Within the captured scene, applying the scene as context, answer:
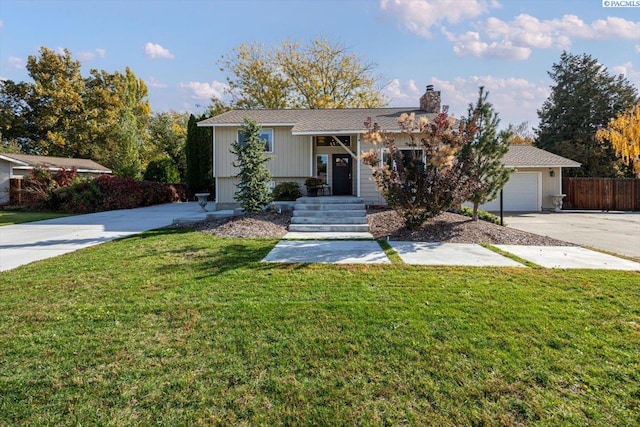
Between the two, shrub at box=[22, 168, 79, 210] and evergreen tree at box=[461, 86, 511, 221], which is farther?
shrub at box=[22, 168, 79, 210]

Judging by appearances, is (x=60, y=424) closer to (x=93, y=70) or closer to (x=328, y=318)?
(x=328, y=318)

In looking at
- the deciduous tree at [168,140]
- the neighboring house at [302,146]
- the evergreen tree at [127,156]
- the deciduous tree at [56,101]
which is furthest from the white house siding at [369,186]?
the deciduous tree at [56,101]

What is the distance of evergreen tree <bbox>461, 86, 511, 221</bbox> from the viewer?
29.6 ft

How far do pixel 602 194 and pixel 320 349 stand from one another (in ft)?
74.0

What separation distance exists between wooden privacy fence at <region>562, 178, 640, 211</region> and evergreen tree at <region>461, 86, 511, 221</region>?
43.0ft

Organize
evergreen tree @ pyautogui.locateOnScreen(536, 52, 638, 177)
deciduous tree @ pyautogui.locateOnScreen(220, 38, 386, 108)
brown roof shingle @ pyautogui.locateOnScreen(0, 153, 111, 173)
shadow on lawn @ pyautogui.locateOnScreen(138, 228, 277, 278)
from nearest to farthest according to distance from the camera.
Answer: shadow on lawn @ pyautogui.locateOnScreen(138, 228, 277, 278), brown roof shingle @ pyautogui.locateOnScreen(0, 153, 111, 173), evergreen tree @ pyautogui.locateOnScreen(536, 52, 638, 177), deciduous tree @ pyautogui.locateOnScreen(220, 38, 386, 108)

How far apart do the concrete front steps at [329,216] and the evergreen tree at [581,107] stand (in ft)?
68.8

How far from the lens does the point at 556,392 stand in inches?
93.4

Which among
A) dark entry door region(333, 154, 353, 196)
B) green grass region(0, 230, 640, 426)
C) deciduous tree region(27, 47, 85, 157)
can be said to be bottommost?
green grass region(0, 230, 640, 426)

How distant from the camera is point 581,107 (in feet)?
84.3

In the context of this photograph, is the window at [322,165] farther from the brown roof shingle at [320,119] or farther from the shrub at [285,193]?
the shrub at [285,193]

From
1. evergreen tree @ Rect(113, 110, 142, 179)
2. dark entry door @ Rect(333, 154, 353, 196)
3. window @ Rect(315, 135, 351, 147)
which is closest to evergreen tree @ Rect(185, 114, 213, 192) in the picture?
evergreen tree @ Rect(113, 110, 142, 179)

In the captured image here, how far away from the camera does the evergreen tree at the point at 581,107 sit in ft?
77.1

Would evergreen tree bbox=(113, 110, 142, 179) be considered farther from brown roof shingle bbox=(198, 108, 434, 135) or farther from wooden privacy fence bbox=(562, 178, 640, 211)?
wooden privacy fence bbox=(562, 178, 640, 211)
